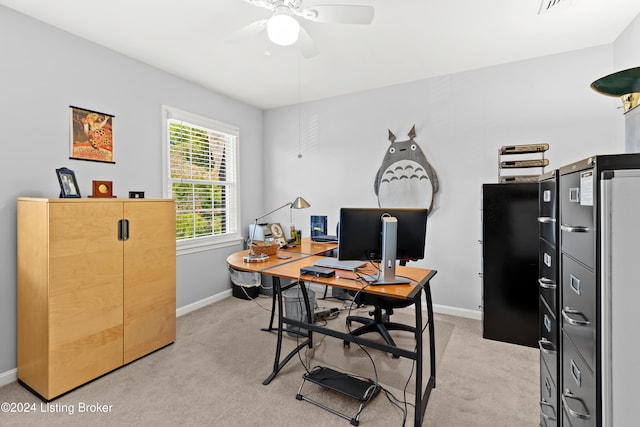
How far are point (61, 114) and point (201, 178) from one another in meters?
1.50

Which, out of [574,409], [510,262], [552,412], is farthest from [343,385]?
[510,262]

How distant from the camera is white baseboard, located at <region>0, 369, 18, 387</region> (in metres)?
2.19

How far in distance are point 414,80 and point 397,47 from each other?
87 centimetres

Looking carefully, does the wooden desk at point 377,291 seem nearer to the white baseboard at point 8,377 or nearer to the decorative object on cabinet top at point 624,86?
the decorative object on cabinet top at point 624,86

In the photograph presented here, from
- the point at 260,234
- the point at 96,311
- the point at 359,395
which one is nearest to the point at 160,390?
the point at 96,311

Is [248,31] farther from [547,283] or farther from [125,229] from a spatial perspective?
[547,283]

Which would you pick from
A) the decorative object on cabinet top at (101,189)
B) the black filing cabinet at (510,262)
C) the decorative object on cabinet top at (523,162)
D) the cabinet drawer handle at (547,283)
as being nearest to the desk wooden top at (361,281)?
the cabinet drawer handle at (547,283)

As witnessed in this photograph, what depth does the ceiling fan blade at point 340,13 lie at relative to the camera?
5.85 ft

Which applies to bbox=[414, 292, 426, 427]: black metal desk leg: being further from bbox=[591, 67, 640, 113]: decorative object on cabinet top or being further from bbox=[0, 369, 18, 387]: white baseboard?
bbox=[0, 369, 18, 387]: white baseboard

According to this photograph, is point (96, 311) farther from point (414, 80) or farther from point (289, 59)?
point (414, 80)

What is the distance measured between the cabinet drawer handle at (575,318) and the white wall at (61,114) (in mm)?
3378

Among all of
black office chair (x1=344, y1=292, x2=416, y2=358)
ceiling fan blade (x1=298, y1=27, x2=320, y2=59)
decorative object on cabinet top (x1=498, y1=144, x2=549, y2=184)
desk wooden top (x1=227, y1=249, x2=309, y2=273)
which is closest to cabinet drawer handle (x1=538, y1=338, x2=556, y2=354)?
black office chair (x1=344, y1=292, x2=416, y2=358)

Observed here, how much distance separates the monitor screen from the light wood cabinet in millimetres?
1740

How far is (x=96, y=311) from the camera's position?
2242mm
